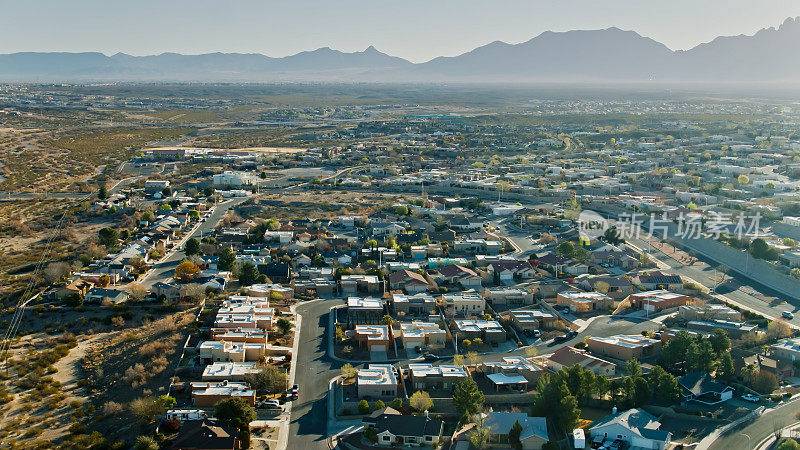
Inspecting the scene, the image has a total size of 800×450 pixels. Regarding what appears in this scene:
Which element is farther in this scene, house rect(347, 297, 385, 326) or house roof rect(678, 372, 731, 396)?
house rect(347, 297, 385, 326)

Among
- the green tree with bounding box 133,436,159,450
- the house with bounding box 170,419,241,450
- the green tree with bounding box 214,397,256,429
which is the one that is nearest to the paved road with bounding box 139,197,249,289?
the green tree with bounding box 214,397,256,429

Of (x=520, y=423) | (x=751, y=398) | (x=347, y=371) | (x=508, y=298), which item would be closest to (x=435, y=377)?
(x=347, y=371)

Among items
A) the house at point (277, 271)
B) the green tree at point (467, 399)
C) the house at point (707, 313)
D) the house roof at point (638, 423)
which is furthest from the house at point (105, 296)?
the house at point (707, 313)

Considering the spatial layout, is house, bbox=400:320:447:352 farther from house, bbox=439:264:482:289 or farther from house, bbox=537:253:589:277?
house, bbox=537:253:589:277

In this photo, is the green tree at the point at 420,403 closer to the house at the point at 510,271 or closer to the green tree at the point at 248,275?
the green tree at the point at 248,275

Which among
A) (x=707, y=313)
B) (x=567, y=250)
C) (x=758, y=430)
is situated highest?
(x=567, y=250)

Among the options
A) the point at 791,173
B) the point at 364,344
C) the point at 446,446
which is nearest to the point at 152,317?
the point at 364,344

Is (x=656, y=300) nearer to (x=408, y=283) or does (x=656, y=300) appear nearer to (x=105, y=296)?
(x=408, y=283)
